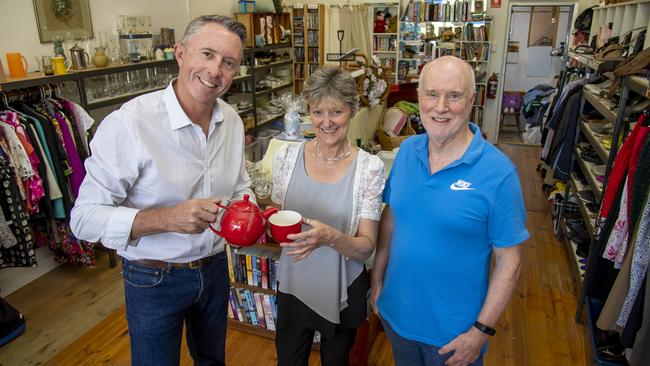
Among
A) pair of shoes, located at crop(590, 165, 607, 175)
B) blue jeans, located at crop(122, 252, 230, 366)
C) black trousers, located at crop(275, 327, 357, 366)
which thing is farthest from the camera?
pair of shoes, located at crop(590, 165, 607, 175)

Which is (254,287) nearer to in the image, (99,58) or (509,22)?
(99,58)

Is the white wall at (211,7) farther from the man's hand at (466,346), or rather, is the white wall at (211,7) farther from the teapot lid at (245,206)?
the man's hand at (466,346)

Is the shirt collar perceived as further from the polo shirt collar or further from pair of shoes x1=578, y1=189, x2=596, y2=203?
pair of shoes x1=578, y1=189, x2=596, y2=203

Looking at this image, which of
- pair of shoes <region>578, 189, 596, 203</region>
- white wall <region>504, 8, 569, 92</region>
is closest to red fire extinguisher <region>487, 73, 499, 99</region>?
white wall <region>504, 8, 569, 92</region>

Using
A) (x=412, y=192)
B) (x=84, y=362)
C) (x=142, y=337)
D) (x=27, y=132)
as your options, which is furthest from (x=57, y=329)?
(x=412, y=192)

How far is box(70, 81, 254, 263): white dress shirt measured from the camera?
130 cm

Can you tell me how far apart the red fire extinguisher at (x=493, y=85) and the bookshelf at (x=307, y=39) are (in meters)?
2.85

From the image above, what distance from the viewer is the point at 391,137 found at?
3.92 meters

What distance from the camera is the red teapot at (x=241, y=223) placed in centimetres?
137

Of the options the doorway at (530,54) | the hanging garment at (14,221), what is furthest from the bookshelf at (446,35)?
the hanging garment at (14,221)

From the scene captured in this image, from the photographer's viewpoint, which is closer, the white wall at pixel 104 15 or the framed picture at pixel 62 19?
the white wall at pixel 104 15

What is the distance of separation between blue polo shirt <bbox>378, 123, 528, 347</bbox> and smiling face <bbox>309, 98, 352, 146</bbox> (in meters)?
0.24

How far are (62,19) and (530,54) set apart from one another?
7.88 metres

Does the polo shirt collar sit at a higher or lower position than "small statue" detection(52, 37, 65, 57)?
lower
